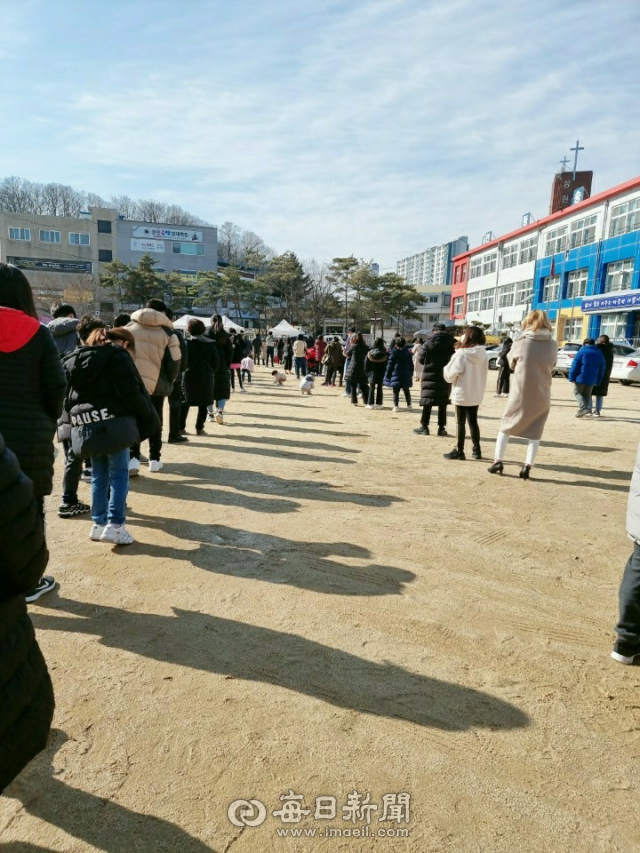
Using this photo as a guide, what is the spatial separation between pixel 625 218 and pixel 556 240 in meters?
9.03

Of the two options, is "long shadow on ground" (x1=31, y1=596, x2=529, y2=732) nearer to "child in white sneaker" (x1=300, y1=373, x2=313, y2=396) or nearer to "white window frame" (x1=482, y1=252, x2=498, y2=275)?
"child in white sneaker" (x1=300, y1=373, x2=313, y2=396)

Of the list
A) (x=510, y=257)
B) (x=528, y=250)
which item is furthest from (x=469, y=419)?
(x=510, y=257)

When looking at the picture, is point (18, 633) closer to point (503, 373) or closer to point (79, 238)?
point (503, 373)

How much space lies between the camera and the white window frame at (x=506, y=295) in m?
51.0

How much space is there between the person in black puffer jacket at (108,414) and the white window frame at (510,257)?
52162 mm

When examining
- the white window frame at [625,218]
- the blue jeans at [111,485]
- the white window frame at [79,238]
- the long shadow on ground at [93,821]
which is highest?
the white window frame at [79,238]

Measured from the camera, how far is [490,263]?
183 ft

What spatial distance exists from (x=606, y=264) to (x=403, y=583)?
38.9 m

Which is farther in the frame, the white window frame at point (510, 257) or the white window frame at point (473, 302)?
the white window frame at point (473, 302)

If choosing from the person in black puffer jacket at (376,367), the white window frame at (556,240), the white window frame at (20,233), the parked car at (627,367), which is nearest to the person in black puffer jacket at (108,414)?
the person in black puffer jacket at (376,367)

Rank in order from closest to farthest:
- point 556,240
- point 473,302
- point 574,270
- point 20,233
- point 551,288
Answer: point 574,270 → point 556,240 → point 551,288 → point 473,302 → point 20,233

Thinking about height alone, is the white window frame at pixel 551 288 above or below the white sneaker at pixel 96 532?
above

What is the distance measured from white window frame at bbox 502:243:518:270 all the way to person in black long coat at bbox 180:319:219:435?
48.1 m

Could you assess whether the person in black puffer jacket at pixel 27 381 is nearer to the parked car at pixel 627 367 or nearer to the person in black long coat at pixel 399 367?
the person in black long coat at pixel 399 367
